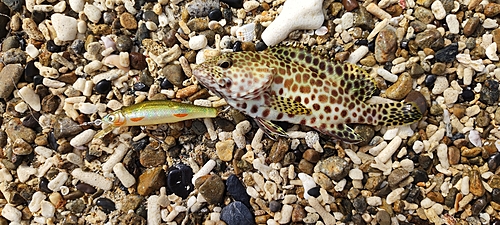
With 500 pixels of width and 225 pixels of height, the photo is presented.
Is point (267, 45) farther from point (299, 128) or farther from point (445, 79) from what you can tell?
point (445, 79)

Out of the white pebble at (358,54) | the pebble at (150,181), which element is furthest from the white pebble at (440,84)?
the pebble at (150,181)

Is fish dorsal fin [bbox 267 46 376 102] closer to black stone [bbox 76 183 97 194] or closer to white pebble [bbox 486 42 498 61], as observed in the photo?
white pebble [bbox 486 42 498 61]

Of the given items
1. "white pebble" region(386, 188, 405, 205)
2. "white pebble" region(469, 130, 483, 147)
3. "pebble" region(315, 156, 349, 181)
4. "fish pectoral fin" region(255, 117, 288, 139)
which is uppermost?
"fish pectoral fin" region(255, 117, 288, 139)

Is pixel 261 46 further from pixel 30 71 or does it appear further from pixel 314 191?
pixel 30 71

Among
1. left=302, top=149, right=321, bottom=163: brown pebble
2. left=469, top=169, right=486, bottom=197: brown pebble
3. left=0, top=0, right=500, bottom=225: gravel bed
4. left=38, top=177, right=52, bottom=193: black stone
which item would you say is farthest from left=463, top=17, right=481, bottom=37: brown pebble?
left=38, top=177, right=52, bottom=193: black stone

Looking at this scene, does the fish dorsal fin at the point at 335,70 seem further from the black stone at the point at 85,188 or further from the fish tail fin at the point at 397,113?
the black stone at the point at 85,188

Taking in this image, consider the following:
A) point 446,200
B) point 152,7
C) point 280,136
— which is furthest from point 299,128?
point 152,7

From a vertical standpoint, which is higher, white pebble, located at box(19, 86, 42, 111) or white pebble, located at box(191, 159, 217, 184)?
white pebble, located at box(19, 86, 42, 111)

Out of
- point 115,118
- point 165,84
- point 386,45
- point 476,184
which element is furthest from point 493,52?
point 115,118
